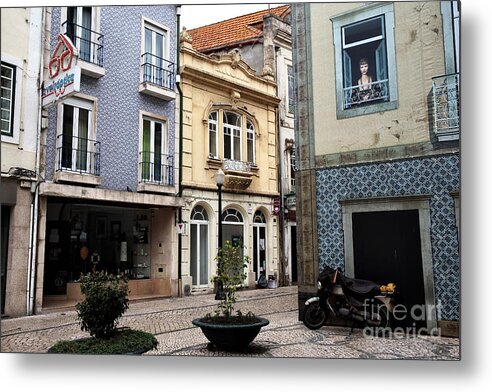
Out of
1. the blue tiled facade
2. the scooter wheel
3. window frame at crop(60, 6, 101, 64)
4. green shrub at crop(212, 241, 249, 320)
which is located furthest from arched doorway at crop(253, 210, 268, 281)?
window frame at crop(60, 6, 101, 64)

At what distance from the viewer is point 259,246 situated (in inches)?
216

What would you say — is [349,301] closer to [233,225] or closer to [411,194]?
[411,194]

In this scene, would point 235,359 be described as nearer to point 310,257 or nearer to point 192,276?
point 192,276

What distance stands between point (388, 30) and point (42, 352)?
14.4 feet

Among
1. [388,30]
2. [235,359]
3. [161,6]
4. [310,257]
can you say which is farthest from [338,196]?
[161,6]

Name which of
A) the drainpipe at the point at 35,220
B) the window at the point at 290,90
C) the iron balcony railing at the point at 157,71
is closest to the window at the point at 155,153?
the iron balcony railing at the point at 157,71

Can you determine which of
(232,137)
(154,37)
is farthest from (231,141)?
(154,37)

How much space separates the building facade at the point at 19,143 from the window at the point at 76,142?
10.4 inches

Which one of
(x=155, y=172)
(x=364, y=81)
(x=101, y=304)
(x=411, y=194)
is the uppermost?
(x=364, y=81)

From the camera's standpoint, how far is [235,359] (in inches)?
159

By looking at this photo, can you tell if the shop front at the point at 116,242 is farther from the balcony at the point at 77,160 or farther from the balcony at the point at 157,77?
the balcony at the point at 157,77

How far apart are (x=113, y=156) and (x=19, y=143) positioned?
0.95 meters

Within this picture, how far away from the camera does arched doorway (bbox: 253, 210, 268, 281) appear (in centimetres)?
541

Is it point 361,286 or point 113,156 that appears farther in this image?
point 113,156
